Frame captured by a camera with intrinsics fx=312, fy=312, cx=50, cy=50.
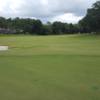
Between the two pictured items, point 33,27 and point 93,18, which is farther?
point 33,27

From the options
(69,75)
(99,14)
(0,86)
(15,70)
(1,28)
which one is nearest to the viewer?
(0,86)

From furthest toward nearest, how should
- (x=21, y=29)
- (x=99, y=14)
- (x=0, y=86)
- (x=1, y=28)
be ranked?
(x=21, y=29) < (x=1, y=28) < (x=99, y=14) < (x=0, y=86)

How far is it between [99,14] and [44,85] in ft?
231

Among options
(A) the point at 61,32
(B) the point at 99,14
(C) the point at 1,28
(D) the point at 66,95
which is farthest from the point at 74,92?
(A) the point at 61,32

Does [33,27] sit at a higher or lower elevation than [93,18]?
lower

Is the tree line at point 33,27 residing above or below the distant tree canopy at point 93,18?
below

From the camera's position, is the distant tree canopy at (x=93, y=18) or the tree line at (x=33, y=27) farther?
→ the tree line at (x=33, y=27)

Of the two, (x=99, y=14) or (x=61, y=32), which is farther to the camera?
(x=61, y=32)

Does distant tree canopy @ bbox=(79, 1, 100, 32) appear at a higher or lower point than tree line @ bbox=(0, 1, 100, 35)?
higher

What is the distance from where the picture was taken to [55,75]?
33.2ft

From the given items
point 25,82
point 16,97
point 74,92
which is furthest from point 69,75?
point 16,97

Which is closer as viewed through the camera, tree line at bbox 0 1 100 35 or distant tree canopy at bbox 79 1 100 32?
distant tree canopy at bbox 79 1 100 32

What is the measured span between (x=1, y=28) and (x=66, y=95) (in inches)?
4123

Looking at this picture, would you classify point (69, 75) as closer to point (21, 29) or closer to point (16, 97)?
point (16, 97)
